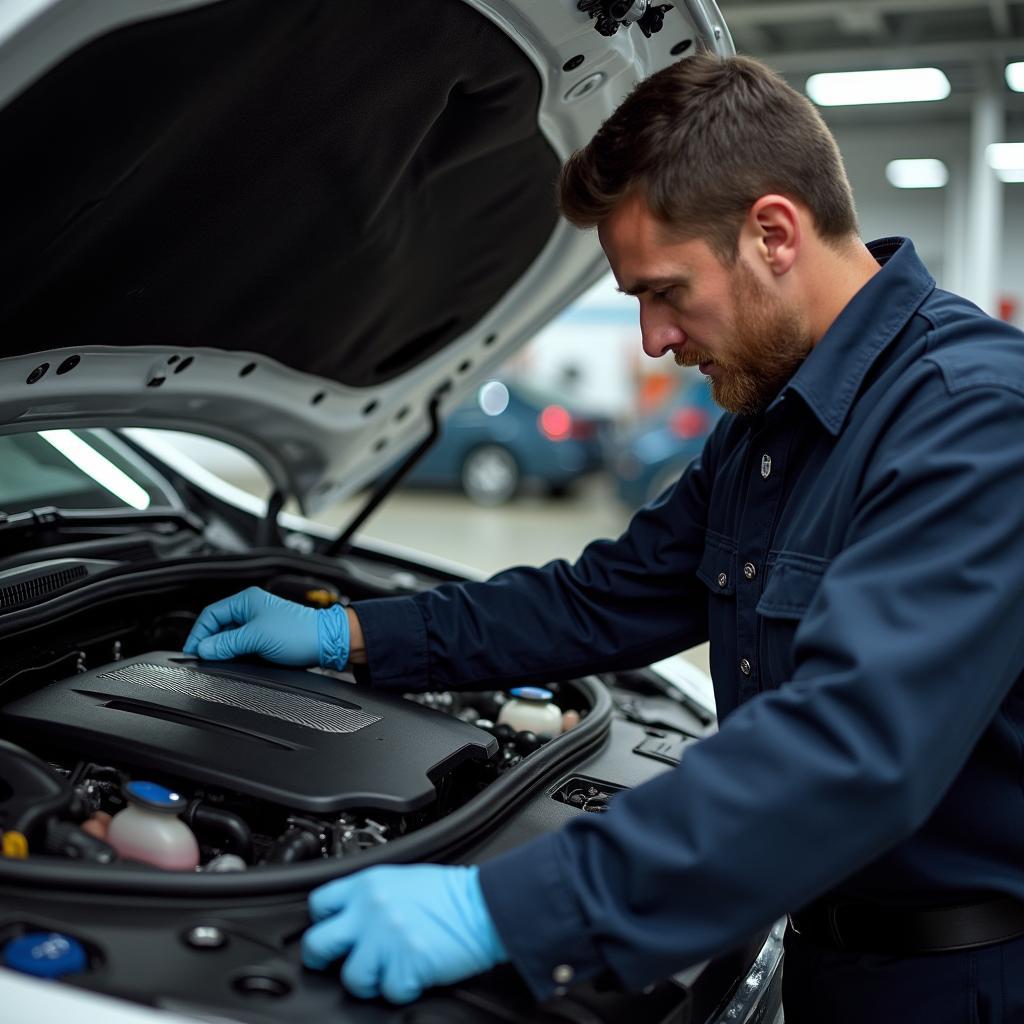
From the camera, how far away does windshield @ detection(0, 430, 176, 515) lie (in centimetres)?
205

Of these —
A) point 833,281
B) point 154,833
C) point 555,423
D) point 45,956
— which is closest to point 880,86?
point 555,423

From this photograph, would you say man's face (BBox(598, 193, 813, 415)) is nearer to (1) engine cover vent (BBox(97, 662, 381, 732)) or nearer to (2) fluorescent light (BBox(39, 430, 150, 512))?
(1) engine cover vent (BBox(97, 662, 381, 732))

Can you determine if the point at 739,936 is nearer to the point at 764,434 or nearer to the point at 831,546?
the point at 831,546

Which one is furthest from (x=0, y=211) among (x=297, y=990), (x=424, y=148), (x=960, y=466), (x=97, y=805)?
(x=960, y=466)

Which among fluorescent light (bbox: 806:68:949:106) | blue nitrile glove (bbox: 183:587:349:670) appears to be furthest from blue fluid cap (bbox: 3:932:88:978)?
fluorescent light (bbox: 806:68:949:106)

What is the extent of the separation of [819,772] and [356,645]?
0.88m

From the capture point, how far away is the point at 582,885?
3.29 ft

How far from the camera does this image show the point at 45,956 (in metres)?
0.97

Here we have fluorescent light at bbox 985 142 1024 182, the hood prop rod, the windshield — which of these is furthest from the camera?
fluorescent light at bbox 985 142 1024 182

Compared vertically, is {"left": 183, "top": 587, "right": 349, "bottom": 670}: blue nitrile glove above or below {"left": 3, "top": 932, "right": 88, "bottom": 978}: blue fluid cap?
above

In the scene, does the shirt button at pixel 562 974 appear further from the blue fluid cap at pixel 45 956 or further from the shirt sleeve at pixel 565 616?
the shirt sleeve at pixel 565 616

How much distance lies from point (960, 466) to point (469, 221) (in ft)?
3.34

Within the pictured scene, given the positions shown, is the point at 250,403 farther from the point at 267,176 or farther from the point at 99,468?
the point at 267,176

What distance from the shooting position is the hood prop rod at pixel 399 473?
2.34m
